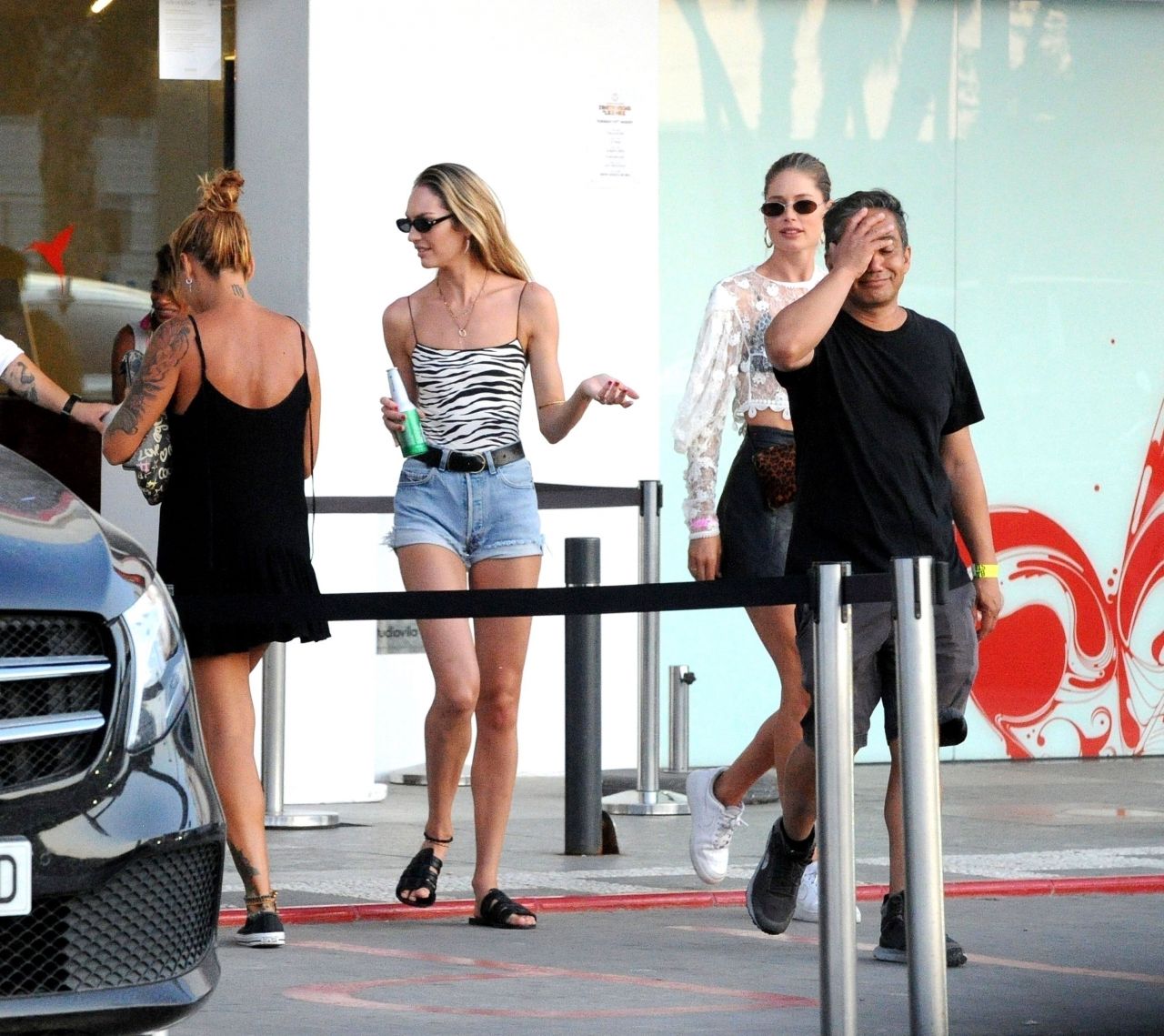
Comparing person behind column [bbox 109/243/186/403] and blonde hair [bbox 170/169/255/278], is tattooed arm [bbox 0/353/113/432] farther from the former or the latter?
blonde hair [bbox 170/169/255/278]

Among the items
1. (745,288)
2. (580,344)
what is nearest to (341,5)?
(580,344)

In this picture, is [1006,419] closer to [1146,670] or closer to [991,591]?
[1146,670]

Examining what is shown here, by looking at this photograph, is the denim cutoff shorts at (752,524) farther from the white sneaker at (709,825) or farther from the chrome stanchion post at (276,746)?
the chrome stanchion post at (276,746)

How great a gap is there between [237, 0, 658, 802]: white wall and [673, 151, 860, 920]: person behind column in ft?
11.0

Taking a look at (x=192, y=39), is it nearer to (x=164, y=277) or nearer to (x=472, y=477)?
(x=164, y=277)

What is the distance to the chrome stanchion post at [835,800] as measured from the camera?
4531 mm

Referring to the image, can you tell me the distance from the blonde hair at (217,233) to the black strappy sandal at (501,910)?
6.16 ft

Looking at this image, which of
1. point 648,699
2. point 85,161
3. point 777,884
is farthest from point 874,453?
point 85,161

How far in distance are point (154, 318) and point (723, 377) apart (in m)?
3.07

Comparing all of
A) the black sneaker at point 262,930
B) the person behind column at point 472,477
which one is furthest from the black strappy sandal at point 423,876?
the black sneaker at point 262,930

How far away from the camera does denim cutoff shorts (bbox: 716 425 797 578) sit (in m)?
6.63

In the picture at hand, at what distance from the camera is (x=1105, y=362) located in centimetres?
1173

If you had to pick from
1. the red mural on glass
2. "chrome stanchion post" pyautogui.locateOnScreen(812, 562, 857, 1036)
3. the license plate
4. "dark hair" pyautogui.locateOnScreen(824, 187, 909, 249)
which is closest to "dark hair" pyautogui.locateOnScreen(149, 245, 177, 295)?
"dark hair" pyautogui.locateOnScreen(824, 187, 909, 249)

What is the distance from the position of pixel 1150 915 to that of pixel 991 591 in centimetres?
134
